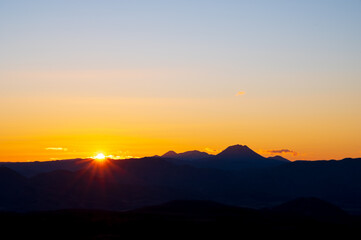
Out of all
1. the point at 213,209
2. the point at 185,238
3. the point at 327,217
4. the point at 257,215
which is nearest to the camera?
the point at 185,238

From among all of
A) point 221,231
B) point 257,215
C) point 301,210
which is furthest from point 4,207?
point 221,231

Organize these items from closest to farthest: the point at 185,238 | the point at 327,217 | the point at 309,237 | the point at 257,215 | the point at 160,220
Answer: the point at 185,238 < the point at 309,237 < the point at 160,220 < the point at 257,215 < the point at 327,217

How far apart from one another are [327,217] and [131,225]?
7071 centimetres

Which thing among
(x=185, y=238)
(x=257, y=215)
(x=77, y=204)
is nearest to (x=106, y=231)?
(x=185, y=238)

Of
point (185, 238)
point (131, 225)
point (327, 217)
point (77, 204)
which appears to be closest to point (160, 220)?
point (131, 225)

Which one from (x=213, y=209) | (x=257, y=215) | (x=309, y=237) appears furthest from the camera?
(x=213, y=209)

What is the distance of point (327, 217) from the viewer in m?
137

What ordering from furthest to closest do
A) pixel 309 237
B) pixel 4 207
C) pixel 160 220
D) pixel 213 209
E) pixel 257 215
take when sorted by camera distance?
pixel 4 207, pixel 213 209, pixel 257 215, pixel 160 220, pixel 309 237

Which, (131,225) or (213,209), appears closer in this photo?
(131,225)

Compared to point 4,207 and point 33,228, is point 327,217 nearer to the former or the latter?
point 33,228

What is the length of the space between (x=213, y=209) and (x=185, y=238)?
36954 millimetres

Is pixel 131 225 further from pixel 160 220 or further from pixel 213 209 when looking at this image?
pixel 213 209

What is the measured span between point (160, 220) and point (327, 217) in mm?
65949

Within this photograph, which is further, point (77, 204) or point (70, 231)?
point (77, 204)
